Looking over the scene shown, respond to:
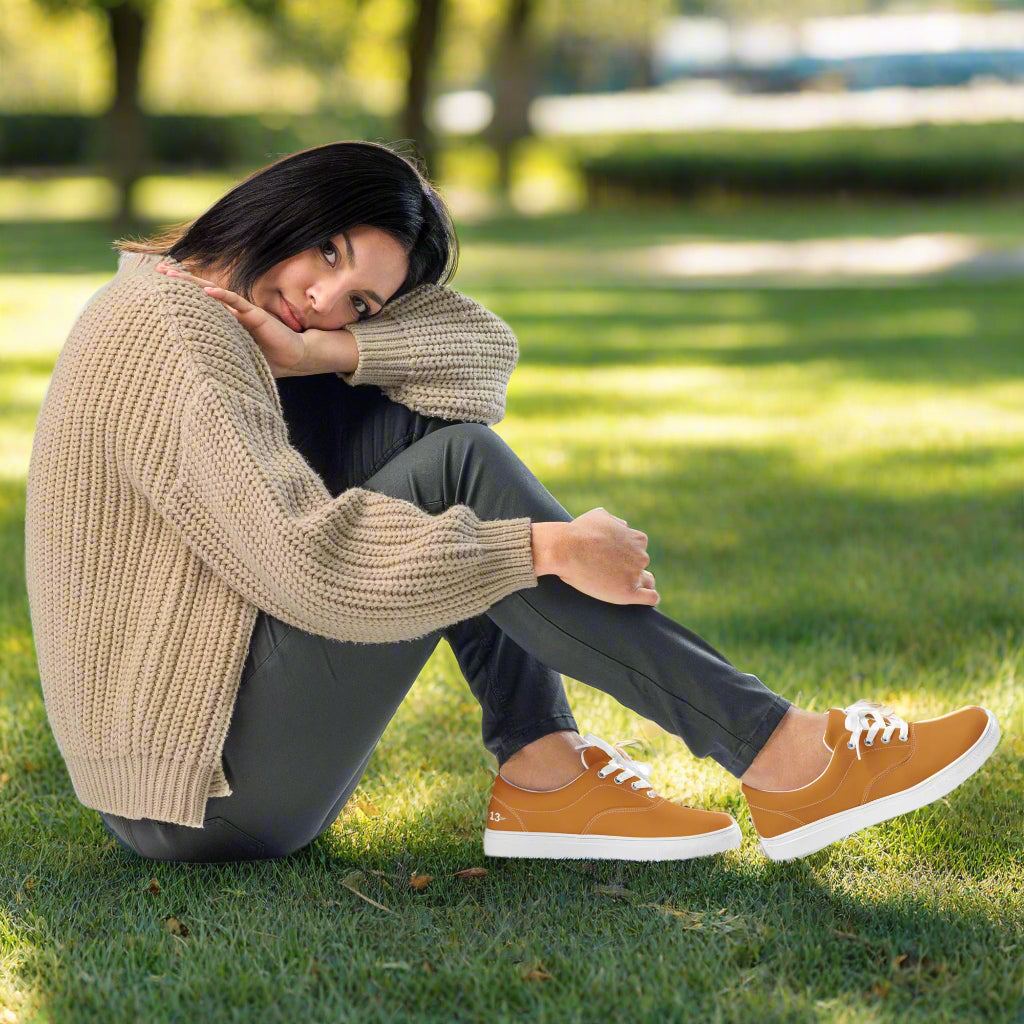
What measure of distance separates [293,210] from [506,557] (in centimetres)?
71

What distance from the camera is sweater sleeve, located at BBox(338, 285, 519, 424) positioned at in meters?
2.58

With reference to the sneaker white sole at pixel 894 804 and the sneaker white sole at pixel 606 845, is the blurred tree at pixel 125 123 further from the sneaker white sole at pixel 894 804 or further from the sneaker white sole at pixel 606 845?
the sneaker white sole at pixel 894 804

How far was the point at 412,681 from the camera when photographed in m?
2.39

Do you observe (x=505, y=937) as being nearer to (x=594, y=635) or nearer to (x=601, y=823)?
(x=601, y=823)

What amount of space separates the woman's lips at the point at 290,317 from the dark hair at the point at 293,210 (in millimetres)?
78

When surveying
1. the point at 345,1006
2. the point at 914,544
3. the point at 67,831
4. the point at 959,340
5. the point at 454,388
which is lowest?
the point at 959,340

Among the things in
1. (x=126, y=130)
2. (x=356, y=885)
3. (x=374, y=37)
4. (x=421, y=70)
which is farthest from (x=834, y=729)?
(x=374, y=37)

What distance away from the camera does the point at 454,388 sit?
8.65ft

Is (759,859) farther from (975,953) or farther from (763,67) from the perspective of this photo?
(763,67)

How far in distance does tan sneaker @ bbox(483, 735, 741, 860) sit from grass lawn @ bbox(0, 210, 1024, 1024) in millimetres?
42

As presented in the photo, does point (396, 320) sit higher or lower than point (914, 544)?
higher

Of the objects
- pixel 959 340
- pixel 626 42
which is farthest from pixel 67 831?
pixel 626 42

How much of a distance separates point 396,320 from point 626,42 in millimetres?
62670

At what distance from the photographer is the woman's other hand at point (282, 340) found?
231 centimetres
